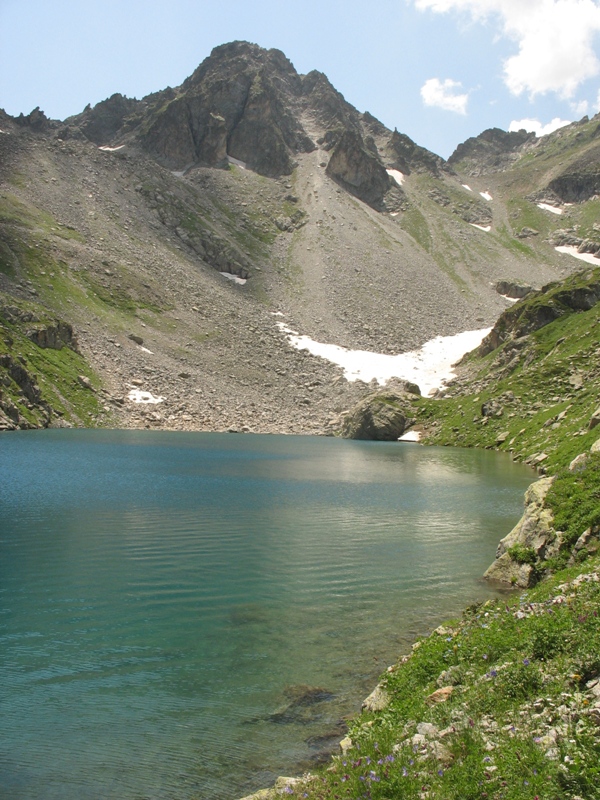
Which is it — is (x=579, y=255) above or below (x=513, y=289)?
above

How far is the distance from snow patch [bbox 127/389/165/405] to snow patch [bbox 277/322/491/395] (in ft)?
127

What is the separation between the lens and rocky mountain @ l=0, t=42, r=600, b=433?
92.6m

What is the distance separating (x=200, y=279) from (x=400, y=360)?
2039 inches

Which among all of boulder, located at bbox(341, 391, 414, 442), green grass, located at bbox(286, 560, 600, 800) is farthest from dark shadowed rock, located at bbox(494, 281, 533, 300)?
green grass, located at bbox(286, 560, 600, 800)

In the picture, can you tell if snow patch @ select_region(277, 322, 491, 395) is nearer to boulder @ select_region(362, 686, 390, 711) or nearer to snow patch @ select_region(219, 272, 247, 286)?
snow patch @ select_region(219, 272, 247, 286)

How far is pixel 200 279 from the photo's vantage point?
446ft

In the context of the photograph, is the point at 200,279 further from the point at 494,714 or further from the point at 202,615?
the point at 494,714

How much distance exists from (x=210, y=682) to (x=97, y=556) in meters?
10.8

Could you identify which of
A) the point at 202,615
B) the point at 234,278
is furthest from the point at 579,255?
the point at 202,615

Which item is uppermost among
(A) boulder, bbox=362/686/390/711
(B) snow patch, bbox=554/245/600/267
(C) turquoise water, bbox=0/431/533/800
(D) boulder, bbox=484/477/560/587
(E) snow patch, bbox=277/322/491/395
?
(B) snow patch, bbox=554/245/600/267

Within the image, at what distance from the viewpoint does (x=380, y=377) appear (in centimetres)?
11425

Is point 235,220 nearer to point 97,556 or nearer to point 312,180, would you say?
point 312,180

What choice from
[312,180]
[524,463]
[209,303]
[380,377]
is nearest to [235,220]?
[312,180]

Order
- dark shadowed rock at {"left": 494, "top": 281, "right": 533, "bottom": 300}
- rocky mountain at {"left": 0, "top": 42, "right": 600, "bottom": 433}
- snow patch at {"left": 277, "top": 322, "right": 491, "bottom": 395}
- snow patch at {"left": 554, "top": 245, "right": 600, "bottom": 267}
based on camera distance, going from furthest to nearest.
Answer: snow patch at {"left": 554, "top": 245, "right": 600, "bottom": 267} < dark shadowed rock at {"left": 494, "top": 281, "right": 533, "bottom": 300} < snow patch at {"left": 277, "top": 322, "right": 491, "bottom": 395} < rocky mountain at {"left": 0, "top": 42, "right": 600, "bottom": 433}
